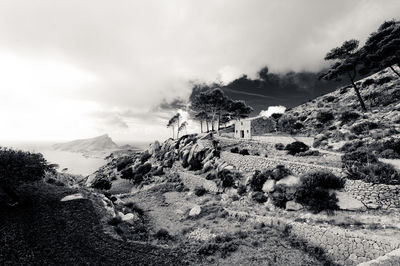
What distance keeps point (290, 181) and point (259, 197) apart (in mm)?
4133

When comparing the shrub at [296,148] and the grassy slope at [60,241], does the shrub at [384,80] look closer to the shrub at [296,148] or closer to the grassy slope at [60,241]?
the shrub at [296,148]

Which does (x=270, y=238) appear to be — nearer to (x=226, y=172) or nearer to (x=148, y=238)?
(x=148, y=238)

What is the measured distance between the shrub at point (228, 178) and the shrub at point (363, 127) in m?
22.1

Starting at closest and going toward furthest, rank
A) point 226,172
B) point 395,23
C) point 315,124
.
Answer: point 226,172, point 395,23, point 315,124

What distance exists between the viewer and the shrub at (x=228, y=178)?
1098 inches

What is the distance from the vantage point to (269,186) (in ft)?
73.9

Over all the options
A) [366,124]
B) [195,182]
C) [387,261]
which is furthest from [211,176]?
[366,124]

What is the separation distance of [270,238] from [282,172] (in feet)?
29.8

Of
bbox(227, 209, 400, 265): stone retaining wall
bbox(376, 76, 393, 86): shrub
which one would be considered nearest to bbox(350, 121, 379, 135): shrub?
bbox(227, 209, 400, 265): stone retaining wall

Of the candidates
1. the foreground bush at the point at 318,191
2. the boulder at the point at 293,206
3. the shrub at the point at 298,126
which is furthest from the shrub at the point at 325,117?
the boulder at the point at 293,206

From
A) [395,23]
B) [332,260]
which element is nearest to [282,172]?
[332,260]

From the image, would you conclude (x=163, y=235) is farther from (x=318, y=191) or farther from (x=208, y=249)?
(x=318, y=191)

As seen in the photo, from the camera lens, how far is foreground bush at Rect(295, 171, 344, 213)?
17.0 metres

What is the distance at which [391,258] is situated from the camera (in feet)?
31.6
